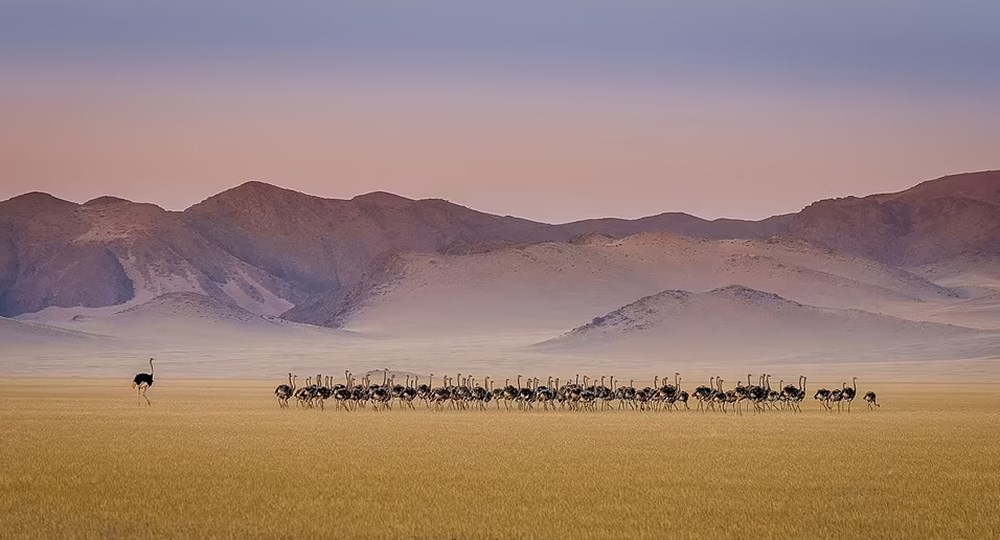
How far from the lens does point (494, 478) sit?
23750 mm

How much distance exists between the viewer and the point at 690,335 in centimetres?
12744

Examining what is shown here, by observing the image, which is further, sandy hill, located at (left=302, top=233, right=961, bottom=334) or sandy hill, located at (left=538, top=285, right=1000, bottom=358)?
sandy hill, located at (left=302, top=233, right=961, bottom=334)

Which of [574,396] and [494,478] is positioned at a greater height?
[574,396]

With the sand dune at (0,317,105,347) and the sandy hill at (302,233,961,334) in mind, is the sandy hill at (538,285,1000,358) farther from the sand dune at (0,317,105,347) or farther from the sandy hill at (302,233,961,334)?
the sand dune at (0,317,105,347)

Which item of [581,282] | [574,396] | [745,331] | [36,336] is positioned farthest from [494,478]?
[581,282]

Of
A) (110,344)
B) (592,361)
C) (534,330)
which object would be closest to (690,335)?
(592,361)

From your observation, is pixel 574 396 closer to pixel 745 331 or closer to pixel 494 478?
pixel 494 478

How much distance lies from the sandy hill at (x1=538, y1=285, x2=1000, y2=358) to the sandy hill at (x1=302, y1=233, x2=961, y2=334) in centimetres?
2470

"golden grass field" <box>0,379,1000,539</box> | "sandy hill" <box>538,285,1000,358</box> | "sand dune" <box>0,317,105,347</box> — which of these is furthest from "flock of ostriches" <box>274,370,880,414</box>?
"sand dune" <box>0,317,105,347</box>

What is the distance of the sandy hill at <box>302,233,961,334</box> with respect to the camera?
166 meters

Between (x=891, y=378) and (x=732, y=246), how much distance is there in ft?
359

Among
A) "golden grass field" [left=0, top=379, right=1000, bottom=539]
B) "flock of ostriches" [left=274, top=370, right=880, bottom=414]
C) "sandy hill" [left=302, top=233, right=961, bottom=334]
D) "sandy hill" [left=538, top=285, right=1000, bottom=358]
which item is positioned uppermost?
"sandy hill" [left=302, top=233, right=961, bottom=334]

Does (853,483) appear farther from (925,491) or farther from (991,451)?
(991,451)

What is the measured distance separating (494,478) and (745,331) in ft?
348
